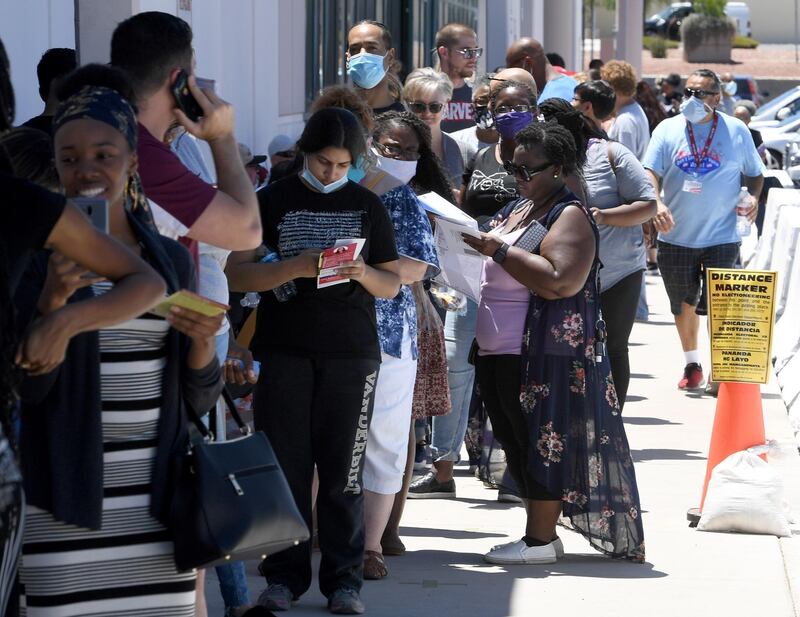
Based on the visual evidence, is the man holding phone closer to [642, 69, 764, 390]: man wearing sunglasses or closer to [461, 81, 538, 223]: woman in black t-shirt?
[461, 81, 538, 223]: woman in black t-shirt

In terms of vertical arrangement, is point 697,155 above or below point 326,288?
above

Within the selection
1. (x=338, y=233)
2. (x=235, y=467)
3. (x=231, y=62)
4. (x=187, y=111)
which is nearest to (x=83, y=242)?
(x=235, y=467)

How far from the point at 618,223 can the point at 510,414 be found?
6.86 feet

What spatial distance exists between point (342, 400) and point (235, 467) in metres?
1.72

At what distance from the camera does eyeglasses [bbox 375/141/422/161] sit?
242 inches

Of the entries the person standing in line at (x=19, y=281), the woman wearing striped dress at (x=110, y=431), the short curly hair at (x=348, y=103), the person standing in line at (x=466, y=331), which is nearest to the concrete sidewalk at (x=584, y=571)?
the person standing in line at (x=466, y=331)

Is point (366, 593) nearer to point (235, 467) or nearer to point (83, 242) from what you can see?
point (235, 467)

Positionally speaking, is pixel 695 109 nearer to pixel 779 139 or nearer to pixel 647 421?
pixel 647 421

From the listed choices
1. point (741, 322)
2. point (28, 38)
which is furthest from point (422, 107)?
point (28, 38)

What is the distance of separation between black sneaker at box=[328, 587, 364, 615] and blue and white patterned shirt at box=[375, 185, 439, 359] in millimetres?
886

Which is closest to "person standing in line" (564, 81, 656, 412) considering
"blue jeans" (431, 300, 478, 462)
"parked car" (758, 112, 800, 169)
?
"blue jeans" (431, 300, 478, 462)

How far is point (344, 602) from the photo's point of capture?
17.5ft

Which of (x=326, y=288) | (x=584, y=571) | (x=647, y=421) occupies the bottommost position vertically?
(x=584, y=571)

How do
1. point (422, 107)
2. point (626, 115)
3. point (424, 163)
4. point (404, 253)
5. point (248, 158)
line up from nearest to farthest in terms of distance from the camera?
point (404, 253)
point (424, 163)
point (422, 107)
point (248, 158)
point (626, 115)
